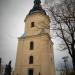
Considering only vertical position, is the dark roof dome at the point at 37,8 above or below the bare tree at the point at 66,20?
above

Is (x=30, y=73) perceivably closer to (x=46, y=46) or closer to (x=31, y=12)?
(x=46, y=46)

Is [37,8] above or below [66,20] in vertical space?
above

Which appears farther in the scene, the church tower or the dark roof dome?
the dark roof dome

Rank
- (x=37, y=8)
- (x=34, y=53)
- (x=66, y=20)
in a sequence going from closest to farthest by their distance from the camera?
(x=66, y=20)
(x=34, y=53)
(x=37, y=8)

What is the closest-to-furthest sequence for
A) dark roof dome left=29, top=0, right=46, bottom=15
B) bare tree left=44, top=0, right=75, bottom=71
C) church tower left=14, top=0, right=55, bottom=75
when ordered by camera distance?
bare tree left=44, top=0, right=75, bottom=71 < church tower left=14, top=0, right=55, bottom=75 < dark roof dome left=29, top=0, right=46, bottom=15

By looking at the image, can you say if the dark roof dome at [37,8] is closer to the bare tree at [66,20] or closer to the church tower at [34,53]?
the church tower at [34,53]

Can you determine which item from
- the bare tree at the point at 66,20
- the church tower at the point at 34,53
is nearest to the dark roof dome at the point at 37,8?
the church tower at the point at 34,53

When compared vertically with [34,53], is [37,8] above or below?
above

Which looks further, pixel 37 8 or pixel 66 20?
pixel 37 8

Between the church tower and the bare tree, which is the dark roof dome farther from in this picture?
the bare tree

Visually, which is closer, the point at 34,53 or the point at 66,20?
the point at 66,20

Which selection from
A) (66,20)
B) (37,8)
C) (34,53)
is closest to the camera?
(66,20)

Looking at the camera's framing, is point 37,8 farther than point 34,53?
Yes

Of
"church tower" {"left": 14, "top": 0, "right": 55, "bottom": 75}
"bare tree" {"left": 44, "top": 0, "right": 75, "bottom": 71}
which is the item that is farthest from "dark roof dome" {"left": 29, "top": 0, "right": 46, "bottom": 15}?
"bare tree" {"left": 44, "top": 0, "right": 75, "bottom": 71}
